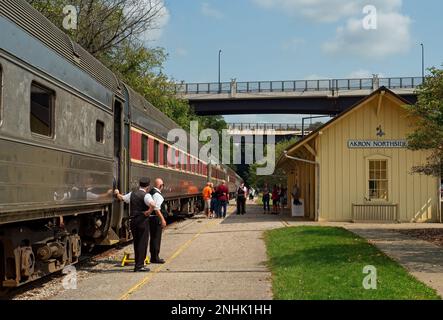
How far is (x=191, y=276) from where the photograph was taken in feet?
33.8

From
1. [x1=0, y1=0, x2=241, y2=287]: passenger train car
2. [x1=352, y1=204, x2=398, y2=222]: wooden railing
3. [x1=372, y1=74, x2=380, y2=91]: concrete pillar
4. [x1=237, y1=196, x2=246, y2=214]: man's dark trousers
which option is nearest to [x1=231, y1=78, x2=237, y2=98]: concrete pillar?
[x1=372, y1=74, x2=380, y2=91]: concrete pillar

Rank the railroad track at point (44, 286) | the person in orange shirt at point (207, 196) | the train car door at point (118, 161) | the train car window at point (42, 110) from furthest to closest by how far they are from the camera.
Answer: the person in orange shirt at point (207, 196) < the train car door at point (118, 161) < the railroad track at point (44, 286) < the train car window at point (42, 110)

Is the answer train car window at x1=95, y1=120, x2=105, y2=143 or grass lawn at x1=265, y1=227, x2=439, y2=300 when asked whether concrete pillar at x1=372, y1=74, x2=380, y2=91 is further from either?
train car window at x1=95, y1=120, x2=105, y2=143

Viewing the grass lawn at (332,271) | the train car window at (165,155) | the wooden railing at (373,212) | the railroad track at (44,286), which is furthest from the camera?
the wooden railing at (373,212)

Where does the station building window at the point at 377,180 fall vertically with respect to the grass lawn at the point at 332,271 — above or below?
above

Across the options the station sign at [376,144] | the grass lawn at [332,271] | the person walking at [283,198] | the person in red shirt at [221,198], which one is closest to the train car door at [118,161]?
the grass lawn at [332,271]

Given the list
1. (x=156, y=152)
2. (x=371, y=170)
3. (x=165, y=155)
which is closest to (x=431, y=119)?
(x=156, y=152)

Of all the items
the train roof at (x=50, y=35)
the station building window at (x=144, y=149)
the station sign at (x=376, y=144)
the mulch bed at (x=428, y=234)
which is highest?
the train roof at (x=50, y=35)

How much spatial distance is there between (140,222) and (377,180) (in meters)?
14.2

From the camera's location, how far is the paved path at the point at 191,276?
8656 mm

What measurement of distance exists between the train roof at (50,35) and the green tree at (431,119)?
8.10 meters

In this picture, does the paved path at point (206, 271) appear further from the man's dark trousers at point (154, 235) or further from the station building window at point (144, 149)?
the station building window at point (144, 149)

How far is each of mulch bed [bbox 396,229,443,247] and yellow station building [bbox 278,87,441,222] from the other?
382 cm
